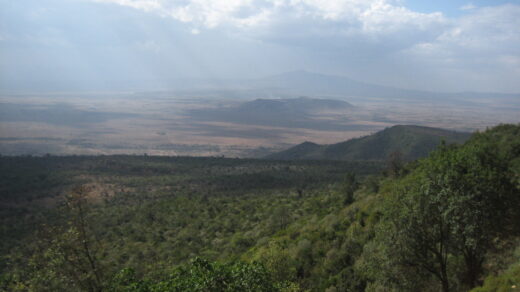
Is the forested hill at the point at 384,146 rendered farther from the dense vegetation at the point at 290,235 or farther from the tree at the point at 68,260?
the tree at the point at 68,260

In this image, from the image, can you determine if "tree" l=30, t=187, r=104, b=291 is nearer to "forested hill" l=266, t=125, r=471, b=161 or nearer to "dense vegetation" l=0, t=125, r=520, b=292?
"dense vegetation" l=0, t=125, r=520, b=292

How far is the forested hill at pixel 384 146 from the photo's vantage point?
92719 mm

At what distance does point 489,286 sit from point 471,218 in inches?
79.8

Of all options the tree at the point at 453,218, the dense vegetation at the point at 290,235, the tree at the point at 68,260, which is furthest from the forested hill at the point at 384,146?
the tree at the point at 68,260

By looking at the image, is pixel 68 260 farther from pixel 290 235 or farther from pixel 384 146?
pixel 384 146

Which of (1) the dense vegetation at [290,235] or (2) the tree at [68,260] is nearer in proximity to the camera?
(2) the tree at [68,260]

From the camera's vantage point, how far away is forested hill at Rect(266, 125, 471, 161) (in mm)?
92719

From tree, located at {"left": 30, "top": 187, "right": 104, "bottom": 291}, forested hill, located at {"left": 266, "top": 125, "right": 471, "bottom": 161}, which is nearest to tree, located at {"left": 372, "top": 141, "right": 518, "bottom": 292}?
tree, located at {"left": 30, "top": 187, "right": 104, "bottom": 291}

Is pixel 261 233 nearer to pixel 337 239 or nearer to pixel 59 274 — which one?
pixel 337 239

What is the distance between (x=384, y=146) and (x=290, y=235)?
86577 millimetres

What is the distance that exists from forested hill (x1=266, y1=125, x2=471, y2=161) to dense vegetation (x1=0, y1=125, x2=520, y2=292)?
163 ft

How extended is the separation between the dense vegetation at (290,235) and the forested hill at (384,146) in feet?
163

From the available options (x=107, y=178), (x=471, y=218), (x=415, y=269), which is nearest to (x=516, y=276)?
(x=471, y=218)

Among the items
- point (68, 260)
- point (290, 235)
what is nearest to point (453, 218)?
point (68, 260)
